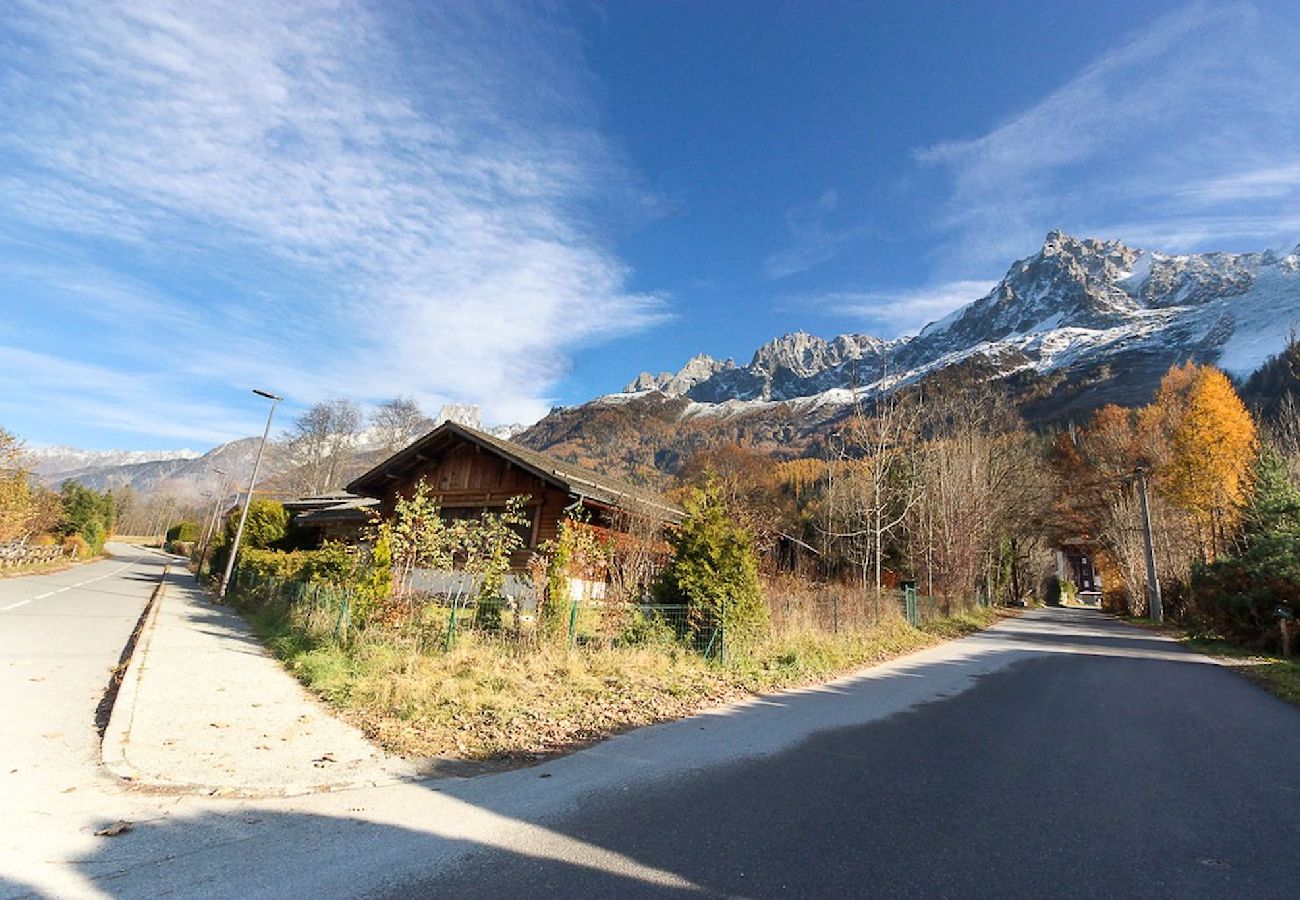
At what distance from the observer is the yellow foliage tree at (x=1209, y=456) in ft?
98.6

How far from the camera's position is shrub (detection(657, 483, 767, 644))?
12.0 metres

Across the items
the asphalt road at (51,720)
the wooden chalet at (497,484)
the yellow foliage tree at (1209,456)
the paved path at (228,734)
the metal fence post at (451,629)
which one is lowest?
the asphalt road at (51,720)

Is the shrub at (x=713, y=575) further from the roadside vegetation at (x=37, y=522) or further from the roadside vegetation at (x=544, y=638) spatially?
the roadside vegetation at (x=37, y=522)

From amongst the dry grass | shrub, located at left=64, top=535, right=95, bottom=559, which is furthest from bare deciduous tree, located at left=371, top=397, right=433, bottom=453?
the dry grass

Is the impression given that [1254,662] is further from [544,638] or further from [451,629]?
[451,629]

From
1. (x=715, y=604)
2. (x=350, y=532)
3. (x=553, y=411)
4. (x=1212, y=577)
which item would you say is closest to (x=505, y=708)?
(x=715, y=604)

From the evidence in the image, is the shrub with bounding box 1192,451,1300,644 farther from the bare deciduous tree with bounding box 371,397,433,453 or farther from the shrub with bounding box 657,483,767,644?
the bare deciduous tree with bounding box 371,397,433,453

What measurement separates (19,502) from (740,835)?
42243mm

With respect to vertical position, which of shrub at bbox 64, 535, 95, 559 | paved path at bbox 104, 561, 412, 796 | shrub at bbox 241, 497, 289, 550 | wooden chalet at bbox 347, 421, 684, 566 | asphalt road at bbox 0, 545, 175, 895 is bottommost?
asphalt road at bbox 0, 545, 175, 895

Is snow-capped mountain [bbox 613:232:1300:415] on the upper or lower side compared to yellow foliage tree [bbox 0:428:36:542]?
upper

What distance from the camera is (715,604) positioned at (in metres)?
12.1

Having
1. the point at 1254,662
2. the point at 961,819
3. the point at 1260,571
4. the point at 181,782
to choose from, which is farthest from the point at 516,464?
the point at 1260,571

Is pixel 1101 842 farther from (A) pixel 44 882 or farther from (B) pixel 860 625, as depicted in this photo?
(B) pixel 860 625

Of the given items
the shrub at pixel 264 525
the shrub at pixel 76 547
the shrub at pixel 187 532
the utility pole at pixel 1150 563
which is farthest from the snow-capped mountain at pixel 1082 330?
the shrub at pixel 187 532
